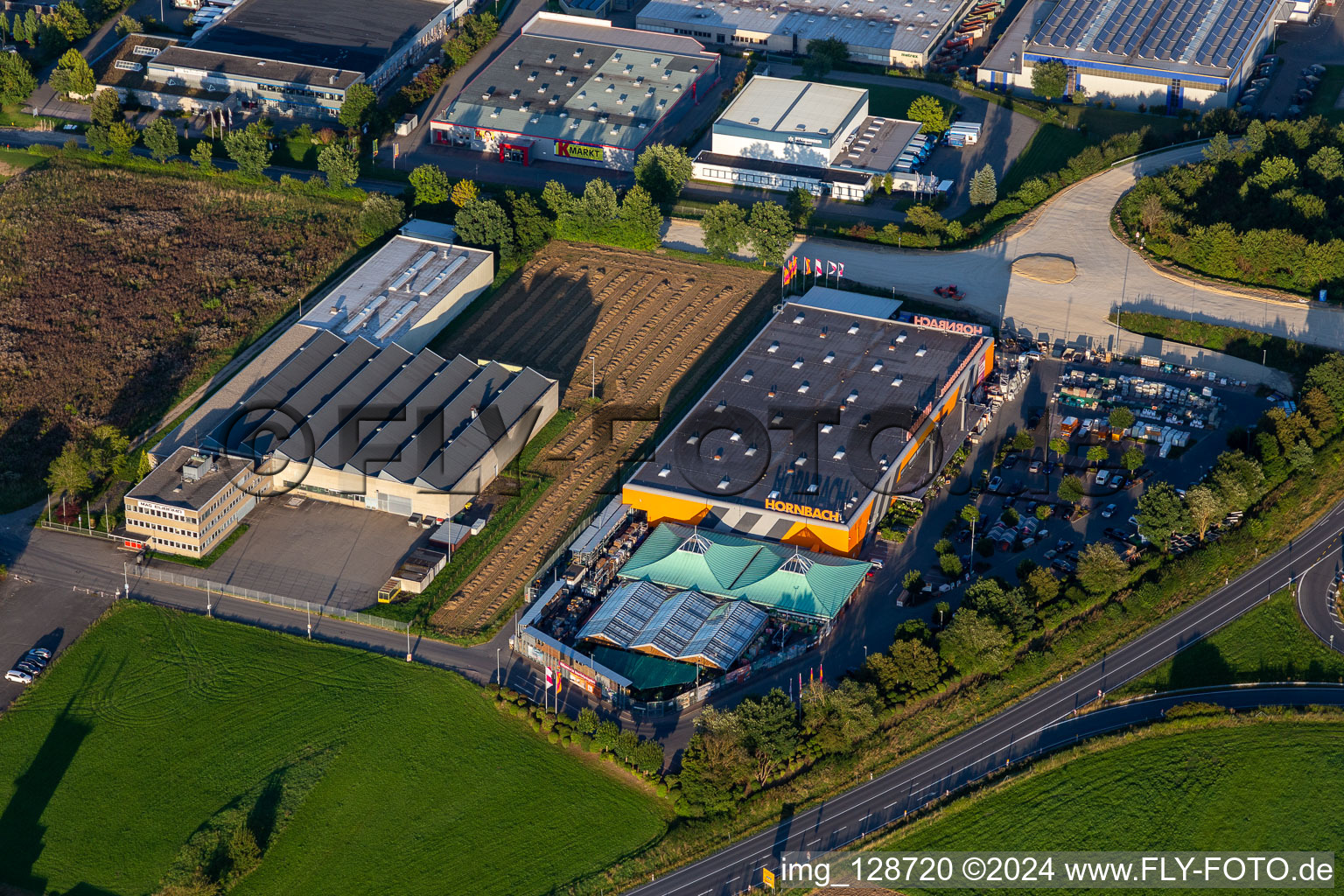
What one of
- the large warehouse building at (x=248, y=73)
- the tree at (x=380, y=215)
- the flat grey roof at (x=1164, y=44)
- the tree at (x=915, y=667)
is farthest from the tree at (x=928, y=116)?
the tree at (x=915, y=667)

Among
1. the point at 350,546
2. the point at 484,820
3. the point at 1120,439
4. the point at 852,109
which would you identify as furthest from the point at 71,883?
the point at 852,109

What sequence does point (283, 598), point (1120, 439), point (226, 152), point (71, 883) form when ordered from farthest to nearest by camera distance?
point (226, 152) < point (1120, 439) < point (283, 598) < point (71, 883)

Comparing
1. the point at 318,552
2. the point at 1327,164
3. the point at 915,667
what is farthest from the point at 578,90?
the point at 915,667

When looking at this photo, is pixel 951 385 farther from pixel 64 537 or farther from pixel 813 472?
pixel 64 537

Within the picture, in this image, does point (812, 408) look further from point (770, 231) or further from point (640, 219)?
point (640, 219)

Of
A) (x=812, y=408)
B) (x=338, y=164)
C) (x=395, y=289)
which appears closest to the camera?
(x=812, y=408)

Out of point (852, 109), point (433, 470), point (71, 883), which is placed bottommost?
point (71, 883)

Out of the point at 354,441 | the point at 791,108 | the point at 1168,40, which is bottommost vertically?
the point at 354,441
